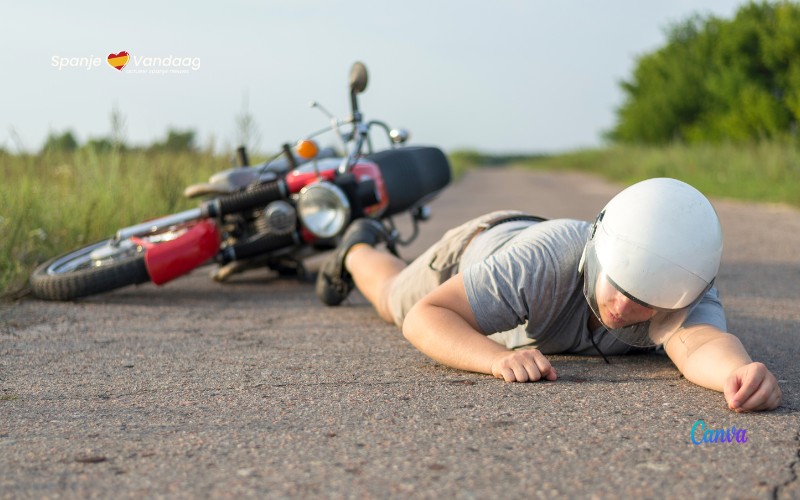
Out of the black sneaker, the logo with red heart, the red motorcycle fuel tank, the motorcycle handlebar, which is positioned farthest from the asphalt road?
the logo with red heart

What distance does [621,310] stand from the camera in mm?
3262

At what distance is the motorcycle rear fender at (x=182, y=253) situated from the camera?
18.6 ft

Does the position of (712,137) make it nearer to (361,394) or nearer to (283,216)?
(283,216)

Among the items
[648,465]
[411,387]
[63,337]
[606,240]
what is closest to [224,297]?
[63,337]

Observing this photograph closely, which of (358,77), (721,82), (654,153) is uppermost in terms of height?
(358,77)

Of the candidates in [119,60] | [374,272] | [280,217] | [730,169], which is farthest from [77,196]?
[730,169]

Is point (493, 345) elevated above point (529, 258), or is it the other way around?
point (529, 258)

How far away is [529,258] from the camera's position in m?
3.58

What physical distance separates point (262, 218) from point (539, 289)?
284 cm

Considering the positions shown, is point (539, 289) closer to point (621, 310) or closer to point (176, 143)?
point (621, 310)

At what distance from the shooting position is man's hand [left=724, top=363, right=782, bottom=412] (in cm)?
304

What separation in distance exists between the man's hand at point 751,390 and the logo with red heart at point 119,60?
5.58 meters

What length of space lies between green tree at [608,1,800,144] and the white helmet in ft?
65.0

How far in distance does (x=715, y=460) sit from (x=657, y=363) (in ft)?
4.26
